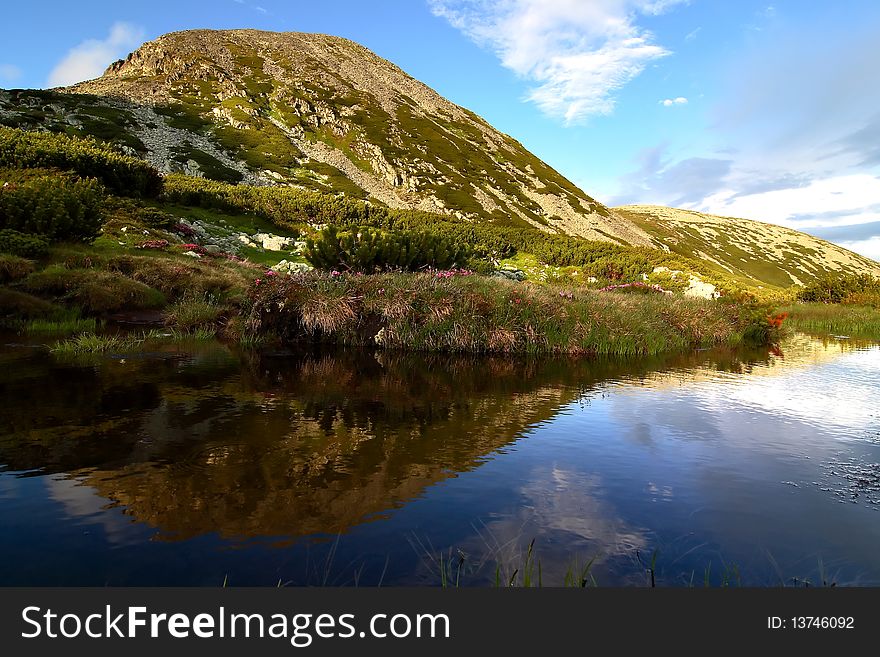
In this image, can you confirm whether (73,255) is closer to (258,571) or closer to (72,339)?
(72,339)

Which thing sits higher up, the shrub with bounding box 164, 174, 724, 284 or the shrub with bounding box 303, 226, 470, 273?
the shrub with bounding box 164, 174, 724, 284

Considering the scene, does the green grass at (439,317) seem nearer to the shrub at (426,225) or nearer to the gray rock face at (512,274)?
the gray rock face at (512,274)

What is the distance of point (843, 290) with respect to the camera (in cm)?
3394

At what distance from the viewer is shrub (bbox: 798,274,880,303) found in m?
32.7

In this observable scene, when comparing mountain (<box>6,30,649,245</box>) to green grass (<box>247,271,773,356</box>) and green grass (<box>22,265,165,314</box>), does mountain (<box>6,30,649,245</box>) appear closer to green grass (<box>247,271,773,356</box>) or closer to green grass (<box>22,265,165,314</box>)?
green grass (<box>22,265,165,314</box>)

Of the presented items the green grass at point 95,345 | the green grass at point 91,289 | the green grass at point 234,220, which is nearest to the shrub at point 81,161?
the green grass at point 234,220

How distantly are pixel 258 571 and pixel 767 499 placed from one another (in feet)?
13.7

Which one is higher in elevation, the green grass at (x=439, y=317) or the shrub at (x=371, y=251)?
the shrub at (x=371, y=251)

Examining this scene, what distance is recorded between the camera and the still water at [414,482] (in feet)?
10.6

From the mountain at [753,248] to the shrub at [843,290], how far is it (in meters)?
46.2

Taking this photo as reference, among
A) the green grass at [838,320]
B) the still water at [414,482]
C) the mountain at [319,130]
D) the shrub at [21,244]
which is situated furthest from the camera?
the mountain at [319,130]

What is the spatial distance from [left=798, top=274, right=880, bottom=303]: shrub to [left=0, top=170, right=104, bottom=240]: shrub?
40.7 m

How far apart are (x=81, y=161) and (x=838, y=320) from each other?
39.6 meters

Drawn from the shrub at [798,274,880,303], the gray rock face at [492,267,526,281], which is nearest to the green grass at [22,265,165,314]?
the gray rock face at [492,267,526,281]
